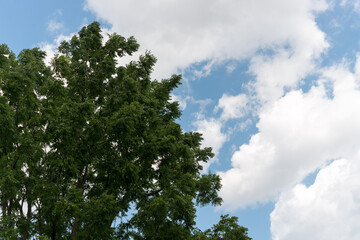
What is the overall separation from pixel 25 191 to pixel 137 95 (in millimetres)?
7829

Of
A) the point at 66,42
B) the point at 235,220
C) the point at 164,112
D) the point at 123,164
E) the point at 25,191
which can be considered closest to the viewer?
the point at 123,164

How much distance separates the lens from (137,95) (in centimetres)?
1609

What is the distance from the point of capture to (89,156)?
48.3 ft

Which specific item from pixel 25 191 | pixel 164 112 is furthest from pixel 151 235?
pixel 164 112

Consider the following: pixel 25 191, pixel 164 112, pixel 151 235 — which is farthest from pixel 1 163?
pixel 164 112

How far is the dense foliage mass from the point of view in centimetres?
1285

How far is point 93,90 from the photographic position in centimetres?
1748

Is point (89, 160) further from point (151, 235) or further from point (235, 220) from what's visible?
Result: point (235, 220)

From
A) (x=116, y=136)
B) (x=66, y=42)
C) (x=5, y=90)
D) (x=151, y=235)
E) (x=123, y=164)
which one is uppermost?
(x=66, y=42)

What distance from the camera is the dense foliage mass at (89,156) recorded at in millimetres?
12852

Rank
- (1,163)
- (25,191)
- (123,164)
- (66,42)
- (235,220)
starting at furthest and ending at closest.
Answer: (66,42), (235,220), (25,191), (123,164), (1,163)

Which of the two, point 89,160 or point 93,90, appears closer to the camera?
point 89,160

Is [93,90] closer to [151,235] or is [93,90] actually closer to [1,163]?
[1,163]

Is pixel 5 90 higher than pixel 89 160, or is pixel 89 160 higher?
pixel 5 90
